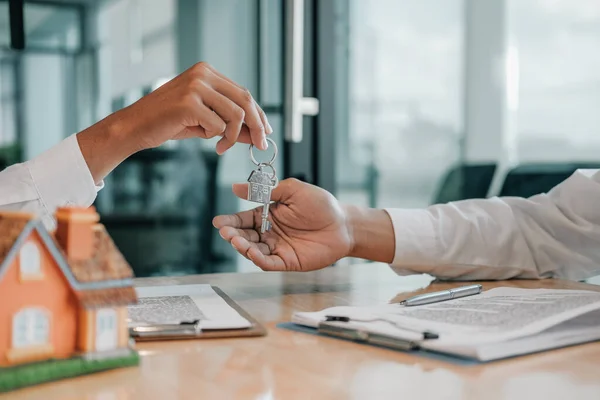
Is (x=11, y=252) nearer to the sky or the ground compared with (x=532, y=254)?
nearer to the sky

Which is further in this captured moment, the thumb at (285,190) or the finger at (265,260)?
the thumb at (285,190)

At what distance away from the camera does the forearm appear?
1.12 meters

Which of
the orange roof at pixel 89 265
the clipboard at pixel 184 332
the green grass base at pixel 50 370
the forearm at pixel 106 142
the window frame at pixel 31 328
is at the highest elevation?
the forearm at pixel 106 142

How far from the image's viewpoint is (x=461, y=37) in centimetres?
264

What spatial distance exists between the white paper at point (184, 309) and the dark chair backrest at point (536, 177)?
5.00 ft

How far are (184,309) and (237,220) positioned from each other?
295mm

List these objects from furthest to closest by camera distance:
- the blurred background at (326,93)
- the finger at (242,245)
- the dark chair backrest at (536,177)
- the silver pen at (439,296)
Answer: the dark chair backrest at (536,177) → the blurred background at (326,93) → the finger at (242,245) → the silver pen at (439,296)

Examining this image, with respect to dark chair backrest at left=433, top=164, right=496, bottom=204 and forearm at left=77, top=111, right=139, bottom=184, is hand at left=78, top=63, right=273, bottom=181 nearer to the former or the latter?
forearm at left=77, top=111, right=139, bottom=184

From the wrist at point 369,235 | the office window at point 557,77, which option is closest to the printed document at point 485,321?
the wrist at point 369,235

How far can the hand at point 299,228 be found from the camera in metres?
1.10

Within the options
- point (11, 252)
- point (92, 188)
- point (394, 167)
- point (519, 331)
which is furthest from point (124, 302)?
point (394, 167)

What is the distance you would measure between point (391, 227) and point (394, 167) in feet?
4.63

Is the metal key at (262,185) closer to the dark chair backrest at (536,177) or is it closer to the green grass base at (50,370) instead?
the green grass base at (50,370)

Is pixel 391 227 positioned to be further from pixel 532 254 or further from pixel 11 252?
pixel 11 252
